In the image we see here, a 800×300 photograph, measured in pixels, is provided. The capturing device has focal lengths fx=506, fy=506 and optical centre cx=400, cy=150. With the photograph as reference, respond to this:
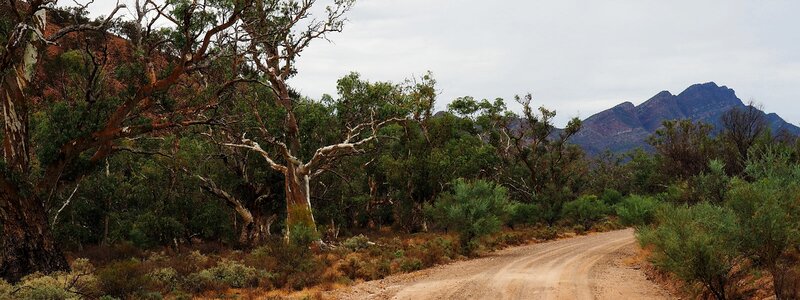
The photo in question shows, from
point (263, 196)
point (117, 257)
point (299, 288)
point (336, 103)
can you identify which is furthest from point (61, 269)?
point (336, 103)

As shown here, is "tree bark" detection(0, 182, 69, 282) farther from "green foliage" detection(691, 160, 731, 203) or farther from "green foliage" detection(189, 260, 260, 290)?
"green foliage" detection(691, 160, 731, 203)

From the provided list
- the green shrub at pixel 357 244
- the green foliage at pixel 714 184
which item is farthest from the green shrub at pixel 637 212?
the green shrub at pixel 357 244

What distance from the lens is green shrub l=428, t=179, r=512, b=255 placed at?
919 inches

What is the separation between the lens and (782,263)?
33.8ft

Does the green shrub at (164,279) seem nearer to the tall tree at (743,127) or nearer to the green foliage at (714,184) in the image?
the green foliage at (714,184)

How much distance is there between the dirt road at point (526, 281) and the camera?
42.8 feet

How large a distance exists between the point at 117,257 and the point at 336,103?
14342 millimetres

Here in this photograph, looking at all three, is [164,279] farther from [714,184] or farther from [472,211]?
[714,184]

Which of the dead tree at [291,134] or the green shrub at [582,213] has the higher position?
the dead tree at [291,134]

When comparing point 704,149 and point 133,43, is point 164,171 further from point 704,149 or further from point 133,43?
point 704,149

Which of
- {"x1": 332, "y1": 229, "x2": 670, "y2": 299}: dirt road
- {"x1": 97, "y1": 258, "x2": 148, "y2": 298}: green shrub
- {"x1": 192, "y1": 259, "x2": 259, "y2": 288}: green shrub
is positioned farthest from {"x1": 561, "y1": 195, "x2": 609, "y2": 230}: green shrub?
{"x1": 97, "y1": 258, "x2": 148, "y2": 298}: green shrub

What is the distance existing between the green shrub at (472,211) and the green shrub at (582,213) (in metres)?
15.9

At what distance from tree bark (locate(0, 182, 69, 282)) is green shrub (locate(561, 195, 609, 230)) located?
111 feet

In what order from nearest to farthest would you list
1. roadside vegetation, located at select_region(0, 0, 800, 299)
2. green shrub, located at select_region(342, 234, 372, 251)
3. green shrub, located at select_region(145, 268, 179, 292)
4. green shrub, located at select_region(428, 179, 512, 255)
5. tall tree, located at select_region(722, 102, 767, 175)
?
roadside vegetation, located at select_region(0, 0, 800, 299)
green shrub, located at select_region(145, 268, 179, 292)
green shrub, located at select_region(428, 179, 512, 255)
green shrub, located at select_region(342, 234, 372, 251)
tall tree, located at select_region(722, 102, 767, 175)
